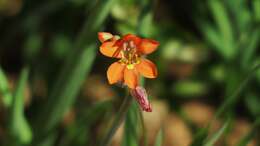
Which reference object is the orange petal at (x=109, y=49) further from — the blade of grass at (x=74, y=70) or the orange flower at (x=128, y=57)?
the blade of grass at (x=74, y=70)

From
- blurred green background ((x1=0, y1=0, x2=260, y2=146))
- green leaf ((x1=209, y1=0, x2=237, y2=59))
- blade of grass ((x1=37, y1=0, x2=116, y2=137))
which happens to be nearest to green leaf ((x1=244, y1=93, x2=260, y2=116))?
blurred green background ((x1=0, y1=0, x2=260, y2=146))

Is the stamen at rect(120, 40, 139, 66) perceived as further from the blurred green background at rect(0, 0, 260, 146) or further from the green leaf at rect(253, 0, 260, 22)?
the green leaf at rect(253, 0, 260, 22)

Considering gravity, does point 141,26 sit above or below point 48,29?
above

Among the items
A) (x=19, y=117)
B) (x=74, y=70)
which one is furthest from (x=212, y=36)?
(x=19, y=117)

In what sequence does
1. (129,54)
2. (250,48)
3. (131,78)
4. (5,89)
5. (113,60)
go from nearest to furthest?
(131,78)
(129,54)
(5,89)
(250,48)
(113,60)

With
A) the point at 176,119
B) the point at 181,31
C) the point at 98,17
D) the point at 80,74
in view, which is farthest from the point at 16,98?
the point at 176,119

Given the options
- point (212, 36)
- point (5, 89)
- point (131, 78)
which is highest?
point (131, 78)

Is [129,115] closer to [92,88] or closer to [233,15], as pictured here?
[233,15]

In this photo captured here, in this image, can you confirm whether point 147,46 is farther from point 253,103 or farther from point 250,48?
point 253,103
